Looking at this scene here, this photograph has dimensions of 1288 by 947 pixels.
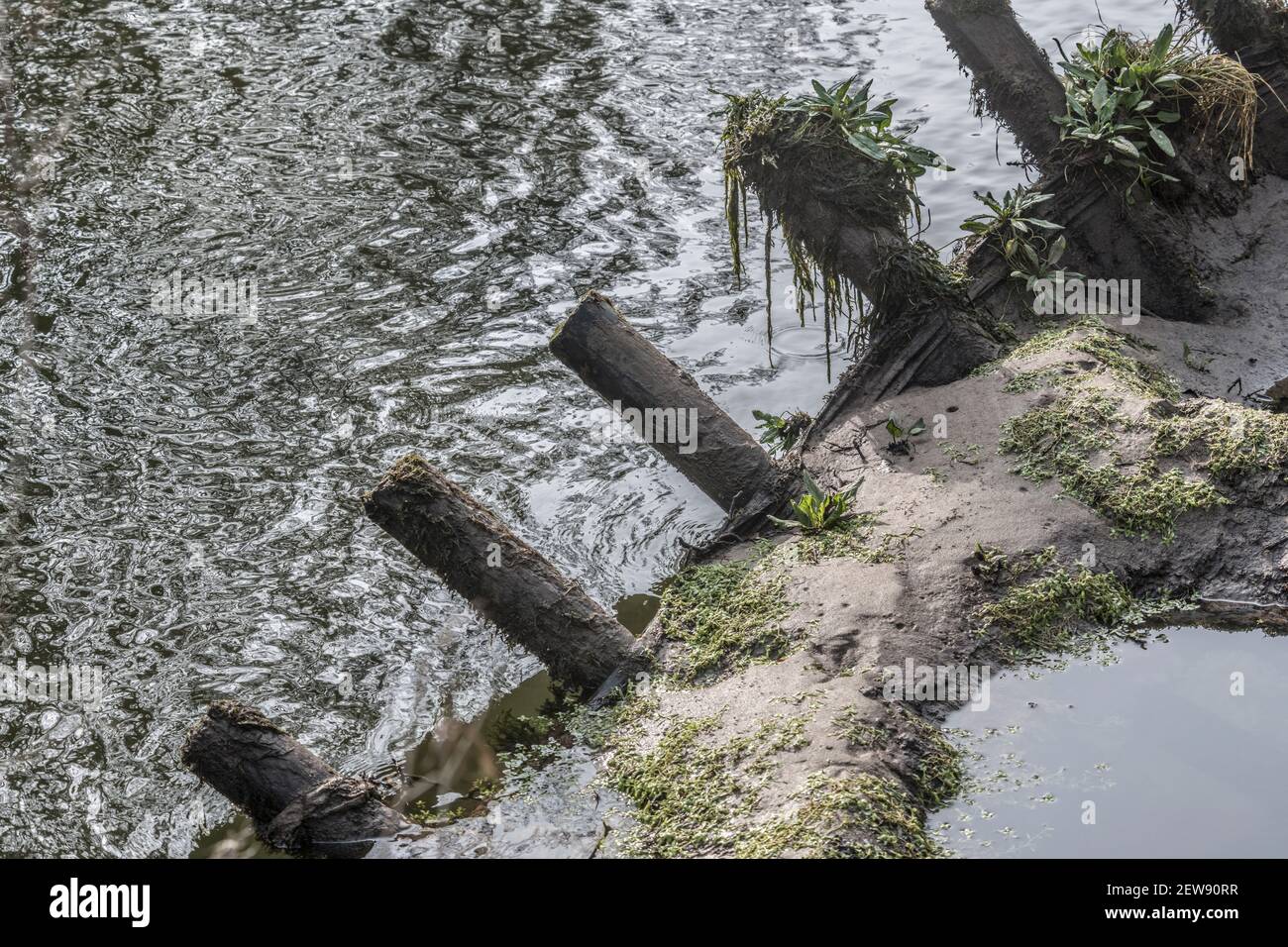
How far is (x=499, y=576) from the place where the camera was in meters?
6.16

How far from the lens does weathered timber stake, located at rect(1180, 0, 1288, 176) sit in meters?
9.52

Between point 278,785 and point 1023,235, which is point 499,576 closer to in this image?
point 278,785

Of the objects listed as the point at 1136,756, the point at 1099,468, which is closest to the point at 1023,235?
the point at 1099,468

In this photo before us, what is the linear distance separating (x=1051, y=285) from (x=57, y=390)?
296 inches

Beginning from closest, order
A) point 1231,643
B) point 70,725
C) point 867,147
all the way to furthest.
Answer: point 1231,643
point 70,725
point 867,147

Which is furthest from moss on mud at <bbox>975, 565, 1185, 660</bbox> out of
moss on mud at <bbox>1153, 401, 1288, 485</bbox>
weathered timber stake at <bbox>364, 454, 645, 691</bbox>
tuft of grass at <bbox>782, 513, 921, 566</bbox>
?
weathered timber stake at <bbox>364, 454, 645, 691</bbox>

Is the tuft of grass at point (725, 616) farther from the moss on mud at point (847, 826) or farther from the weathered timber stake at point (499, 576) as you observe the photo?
the moss on mud at point (847, 826)

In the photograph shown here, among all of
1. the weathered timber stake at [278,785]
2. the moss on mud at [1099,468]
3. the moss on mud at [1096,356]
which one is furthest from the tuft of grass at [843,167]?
the weathered timber stake at [278,785]

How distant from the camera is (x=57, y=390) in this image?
9.69 metres

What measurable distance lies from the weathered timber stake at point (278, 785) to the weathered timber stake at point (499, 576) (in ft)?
3.95

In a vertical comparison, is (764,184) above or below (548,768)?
above

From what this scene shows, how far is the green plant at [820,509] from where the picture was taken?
6832mm
